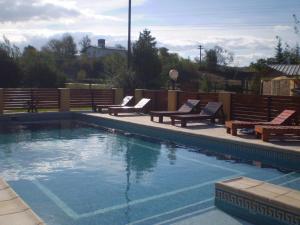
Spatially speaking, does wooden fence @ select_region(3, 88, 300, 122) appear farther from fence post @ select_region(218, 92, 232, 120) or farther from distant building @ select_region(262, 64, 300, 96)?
distant building @ select_region(262, 64, 300, 96)

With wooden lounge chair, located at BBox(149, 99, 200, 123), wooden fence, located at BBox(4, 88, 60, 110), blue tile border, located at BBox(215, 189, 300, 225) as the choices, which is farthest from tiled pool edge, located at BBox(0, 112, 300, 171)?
blue tile border, located at BBox(215, 189, 300, 225)

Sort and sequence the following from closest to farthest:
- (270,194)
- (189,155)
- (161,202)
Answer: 1. (270,194)
2. (161,202)
3. (189,155)

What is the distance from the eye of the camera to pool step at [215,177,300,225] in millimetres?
5039

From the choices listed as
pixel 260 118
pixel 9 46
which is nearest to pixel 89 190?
pixel 260 118

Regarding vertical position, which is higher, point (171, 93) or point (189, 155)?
point (171, 93)

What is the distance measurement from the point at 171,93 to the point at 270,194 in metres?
11.6

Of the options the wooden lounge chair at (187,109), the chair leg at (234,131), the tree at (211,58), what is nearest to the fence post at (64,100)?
the wooden lounge chair at (187,109)

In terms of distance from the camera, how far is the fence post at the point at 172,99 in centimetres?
1667

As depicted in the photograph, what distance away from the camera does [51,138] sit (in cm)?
1280

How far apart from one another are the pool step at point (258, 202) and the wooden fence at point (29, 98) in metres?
13.7

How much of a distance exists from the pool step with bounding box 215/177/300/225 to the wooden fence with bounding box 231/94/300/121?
6.59 m

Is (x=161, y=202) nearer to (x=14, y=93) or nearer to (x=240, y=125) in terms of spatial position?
(x=240, y=125)

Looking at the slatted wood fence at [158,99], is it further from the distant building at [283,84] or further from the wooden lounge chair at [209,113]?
the distant building at [283,84]

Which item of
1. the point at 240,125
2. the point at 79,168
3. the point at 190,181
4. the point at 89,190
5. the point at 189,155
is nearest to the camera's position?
the point at 89,190
